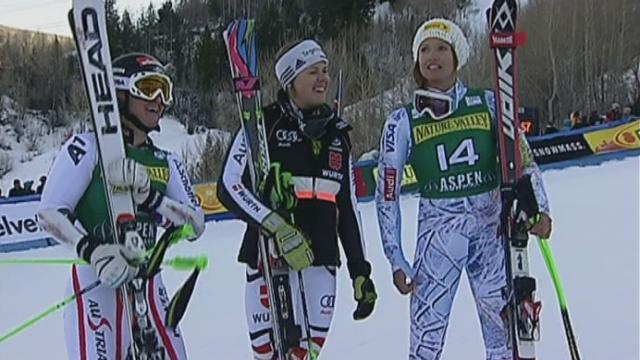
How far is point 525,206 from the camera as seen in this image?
3578 mm

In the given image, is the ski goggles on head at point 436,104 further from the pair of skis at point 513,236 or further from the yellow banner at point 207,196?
the yellow banner at point 207,196

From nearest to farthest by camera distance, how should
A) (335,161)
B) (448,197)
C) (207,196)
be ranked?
(448,197) < (335,161) < (207,196)

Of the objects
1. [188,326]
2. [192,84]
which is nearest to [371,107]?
[192,84]

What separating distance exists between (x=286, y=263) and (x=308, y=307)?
0.78 ft

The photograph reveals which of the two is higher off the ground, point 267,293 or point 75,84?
point 75,84

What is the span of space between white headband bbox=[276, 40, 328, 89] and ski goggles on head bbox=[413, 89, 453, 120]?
504mm

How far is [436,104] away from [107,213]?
4.90ft

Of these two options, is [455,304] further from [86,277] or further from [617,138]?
[617,138]

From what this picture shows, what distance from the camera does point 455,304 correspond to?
277 inches

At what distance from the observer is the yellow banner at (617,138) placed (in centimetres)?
1548

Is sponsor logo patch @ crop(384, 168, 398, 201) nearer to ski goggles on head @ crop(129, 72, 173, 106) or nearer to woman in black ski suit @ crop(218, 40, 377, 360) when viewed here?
woman in black ski suit @ crop(218, 40, 377, 360)

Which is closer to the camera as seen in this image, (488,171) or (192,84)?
(488,171)

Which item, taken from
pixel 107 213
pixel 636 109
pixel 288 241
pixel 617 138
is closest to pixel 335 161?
pixel 288 241

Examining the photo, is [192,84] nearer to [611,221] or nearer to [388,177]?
[611,221]
